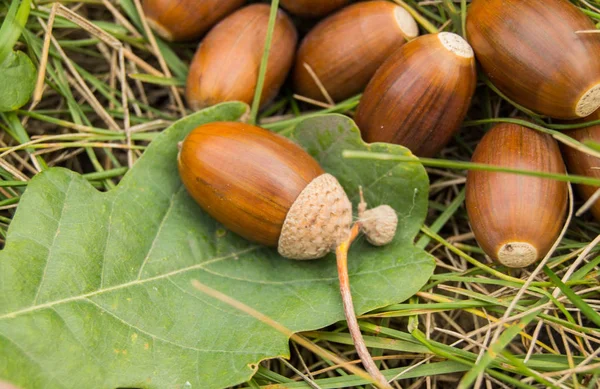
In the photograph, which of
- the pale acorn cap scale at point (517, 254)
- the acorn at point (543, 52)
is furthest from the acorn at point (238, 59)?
the pale acorn cap scale at point (517, 254)

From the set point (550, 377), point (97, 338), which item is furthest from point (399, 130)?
point (97, 338)

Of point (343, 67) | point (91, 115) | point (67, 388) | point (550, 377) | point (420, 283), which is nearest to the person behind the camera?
point (67, 388)

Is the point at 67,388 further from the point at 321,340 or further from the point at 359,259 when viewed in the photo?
the point at 359,259

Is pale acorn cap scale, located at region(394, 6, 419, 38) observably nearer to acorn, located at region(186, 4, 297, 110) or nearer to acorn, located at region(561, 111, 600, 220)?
acorn, located at region(186, 4, 297, 110)

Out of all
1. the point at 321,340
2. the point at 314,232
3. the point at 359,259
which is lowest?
the point at 321,340

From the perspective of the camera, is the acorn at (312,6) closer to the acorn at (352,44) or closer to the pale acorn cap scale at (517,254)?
the acorn at (352,44)

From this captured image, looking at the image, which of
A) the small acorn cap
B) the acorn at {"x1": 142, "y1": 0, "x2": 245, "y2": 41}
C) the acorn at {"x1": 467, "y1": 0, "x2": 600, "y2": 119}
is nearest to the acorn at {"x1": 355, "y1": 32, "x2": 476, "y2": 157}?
the acorn at {"x1": 467, "y1": 0, "x2": 600, "y2": 119}
